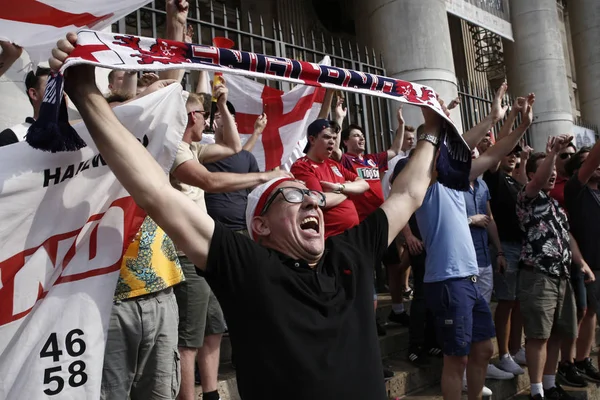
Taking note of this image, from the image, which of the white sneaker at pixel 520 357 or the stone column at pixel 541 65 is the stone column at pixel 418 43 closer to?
the stone column at pixel 541 65

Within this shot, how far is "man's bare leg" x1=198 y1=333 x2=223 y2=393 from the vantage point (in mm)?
3602

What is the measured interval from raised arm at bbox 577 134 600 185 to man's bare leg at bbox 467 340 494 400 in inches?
76.7

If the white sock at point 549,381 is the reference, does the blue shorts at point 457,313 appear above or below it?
above

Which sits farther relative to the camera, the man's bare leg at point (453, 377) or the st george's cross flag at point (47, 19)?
the man's bare leg at point (453, 377)

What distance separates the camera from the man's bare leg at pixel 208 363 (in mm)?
3602

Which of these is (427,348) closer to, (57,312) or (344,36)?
(57,312)

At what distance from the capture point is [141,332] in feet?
9.21

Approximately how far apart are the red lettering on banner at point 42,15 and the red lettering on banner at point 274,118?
2617 mm

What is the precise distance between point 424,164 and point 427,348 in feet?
9.86

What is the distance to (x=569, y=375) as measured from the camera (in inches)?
218

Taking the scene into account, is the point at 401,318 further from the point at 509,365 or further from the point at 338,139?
the point at 338,139

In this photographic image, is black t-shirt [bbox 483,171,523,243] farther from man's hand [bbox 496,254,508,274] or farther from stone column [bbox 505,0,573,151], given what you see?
stone column [bbox 505,0,573,151]

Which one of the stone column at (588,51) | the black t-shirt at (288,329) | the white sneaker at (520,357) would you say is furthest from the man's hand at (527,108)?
the stone column at (588,51)

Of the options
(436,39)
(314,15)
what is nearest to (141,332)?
(436,39)
